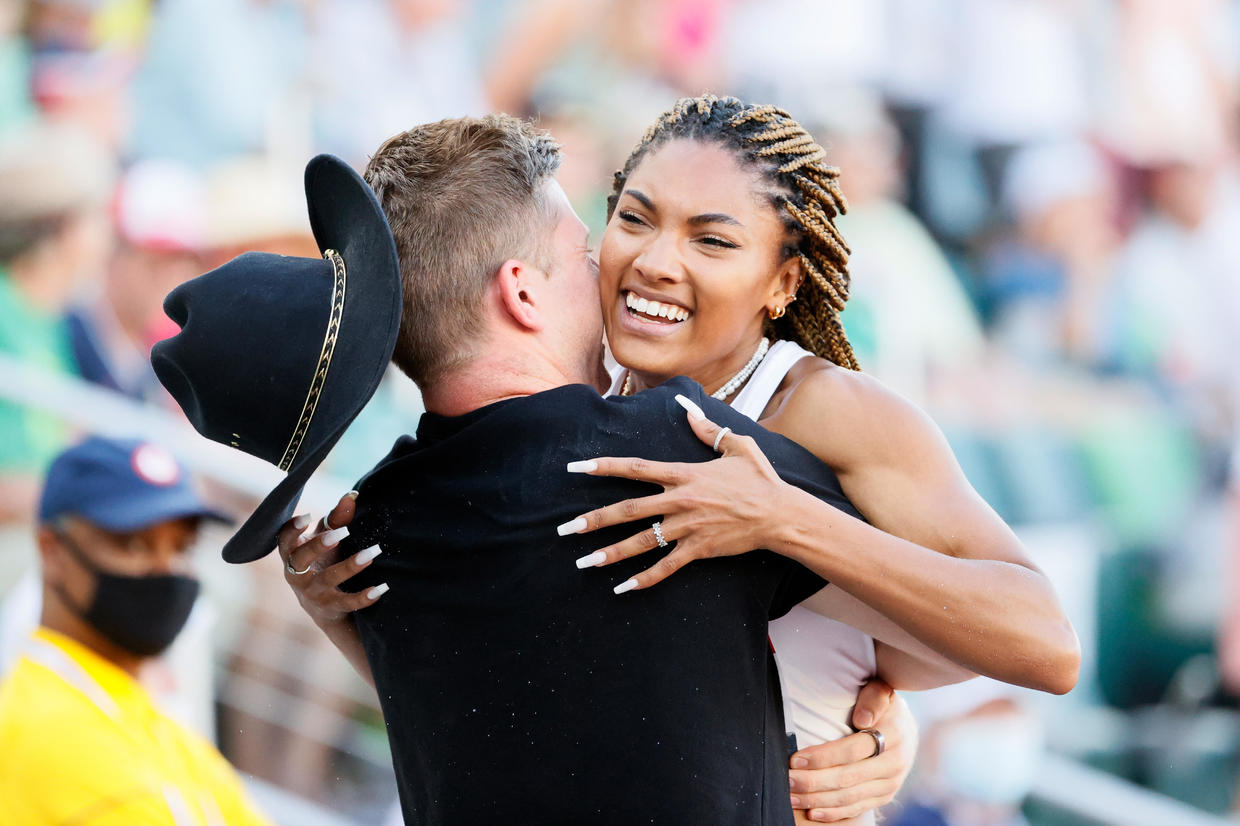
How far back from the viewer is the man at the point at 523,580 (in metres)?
1.87

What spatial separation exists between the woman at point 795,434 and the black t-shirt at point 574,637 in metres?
0.06

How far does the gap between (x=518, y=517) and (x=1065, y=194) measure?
7759 millimetres

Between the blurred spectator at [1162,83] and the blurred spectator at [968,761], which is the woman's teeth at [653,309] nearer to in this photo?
the blurred spectator at [968,761]

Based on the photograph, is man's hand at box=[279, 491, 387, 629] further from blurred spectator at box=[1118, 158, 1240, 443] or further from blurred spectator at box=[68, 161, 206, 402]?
blurred spectator at box=[1118, 158, 1240, 443]

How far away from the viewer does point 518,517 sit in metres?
1.90

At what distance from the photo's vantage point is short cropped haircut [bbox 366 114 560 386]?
82.2 inches

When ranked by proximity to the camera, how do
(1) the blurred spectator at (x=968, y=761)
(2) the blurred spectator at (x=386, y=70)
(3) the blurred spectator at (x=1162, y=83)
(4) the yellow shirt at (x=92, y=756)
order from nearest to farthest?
(4) the yellow shirt at (x=92, y=756), (1) the blurred spectator at (x=968, y=761), (2) the blurred spectator at (x=386, y=70), (3) the blurred spectator at (x=1162, y=83)

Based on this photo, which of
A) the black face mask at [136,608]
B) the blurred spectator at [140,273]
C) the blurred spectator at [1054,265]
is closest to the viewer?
the black face mask at [136,608]

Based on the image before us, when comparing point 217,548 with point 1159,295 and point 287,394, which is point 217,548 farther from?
point 1159,295

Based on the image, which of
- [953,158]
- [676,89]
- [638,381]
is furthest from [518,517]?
[953,158]

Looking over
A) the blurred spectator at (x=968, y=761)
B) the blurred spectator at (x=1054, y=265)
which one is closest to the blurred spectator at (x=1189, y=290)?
the blurred spectator at (x=1054, y=265)

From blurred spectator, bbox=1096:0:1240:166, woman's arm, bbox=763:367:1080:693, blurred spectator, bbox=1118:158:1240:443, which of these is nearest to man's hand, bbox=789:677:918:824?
woman's arm, bbox=763:367:1080:693

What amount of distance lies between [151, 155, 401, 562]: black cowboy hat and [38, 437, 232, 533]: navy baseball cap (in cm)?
203

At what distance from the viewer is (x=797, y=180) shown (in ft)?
8.18
